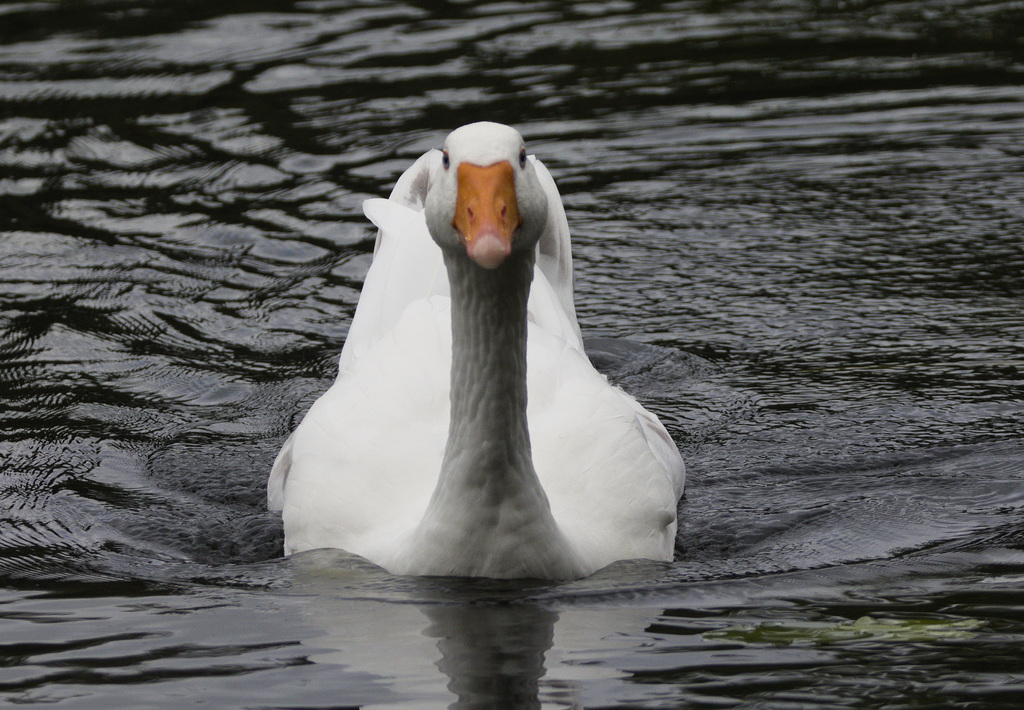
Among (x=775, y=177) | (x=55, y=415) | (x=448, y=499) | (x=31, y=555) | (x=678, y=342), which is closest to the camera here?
(x=448, y=499)

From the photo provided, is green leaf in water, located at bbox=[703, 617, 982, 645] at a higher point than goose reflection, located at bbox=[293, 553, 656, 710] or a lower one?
lower

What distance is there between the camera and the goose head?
425 cm

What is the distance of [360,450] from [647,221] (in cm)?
426

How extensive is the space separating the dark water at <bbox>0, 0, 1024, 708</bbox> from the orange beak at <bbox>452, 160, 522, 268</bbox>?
1244mm

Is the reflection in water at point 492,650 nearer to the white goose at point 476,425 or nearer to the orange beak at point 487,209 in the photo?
the white goose at point 476,425

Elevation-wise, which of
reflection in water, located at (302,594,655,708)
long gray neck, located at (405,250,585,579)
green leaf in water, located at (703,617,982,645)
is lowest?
green leaf in water, located at (703,617,982,645)

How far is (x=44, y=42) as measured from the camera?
45.2ft

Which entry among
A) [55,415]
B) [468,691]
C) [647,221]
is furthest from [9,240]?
[468,691]

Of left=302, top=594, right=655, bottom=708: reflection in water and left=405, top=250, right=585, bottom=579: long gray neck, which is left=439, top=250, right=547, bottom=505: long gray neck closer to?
left=405, top=250, right=585, bottom=579: long gray neck

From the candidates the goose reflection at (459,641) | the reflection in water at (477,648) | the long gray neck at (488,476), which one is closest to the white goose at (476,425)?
the long gray neck at (488,476)

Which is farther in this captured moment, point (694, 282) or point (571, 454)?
point (694, 282)

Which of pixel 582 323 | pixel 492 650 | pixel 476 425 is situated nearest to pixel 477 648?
pixel 492 650

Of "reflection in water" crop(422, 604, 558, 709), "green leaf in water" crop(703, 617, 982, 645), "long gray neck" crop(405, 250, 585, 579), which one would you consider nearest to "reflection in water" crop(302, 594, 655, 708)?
"reflection in water" crop(422, 604, 558, 709)

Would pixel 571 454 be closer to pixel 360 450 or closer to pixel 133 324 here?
pixel 360 450
